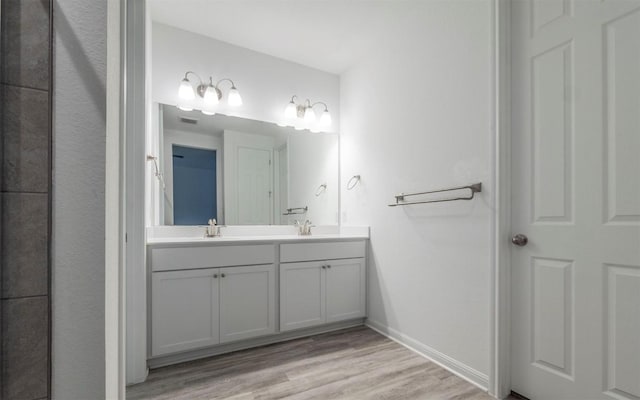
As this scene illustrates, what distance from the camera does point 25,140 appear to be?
0.66 m

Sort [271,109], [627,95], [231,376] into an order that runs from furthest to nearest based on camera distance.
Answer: [271,109] < [231,376] < [627,95]

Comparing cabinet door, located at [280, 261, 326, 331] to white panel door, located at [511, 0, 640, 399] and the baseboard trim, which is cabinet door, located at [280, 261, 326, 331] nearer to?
the baseboard trim

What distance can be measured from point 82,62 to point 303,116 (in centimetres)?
231

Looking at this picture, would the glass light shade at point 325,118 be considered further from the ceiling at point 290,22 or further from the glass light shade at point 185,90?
the glass light shade at point 185,90

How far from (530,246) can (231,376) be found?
6.15 feet

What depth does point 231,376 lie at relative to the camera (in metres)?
1.74

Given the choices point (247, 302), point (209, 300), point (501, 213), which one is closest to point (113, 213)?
point (209, 300)

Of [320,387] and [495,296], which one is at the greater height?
[495,296]

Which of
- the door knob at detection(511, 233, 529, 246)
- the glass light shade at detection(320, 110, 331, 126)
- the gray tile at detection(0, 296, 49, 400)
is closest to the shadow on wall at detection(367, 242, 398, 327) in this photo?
the door knob at detection(511, 233, 529, 246)

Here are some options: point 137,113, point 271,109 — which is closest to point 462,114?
point 271,109

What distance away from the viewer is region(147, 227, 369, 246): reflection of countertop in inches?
78.1

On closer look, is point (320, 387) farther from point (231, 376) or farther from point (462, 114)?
point (462, 114)

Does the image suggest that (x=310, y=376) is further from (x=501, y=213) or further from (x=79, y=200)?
(x=79, y=200)

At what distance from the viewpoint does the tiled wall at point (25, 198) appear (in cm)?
64
